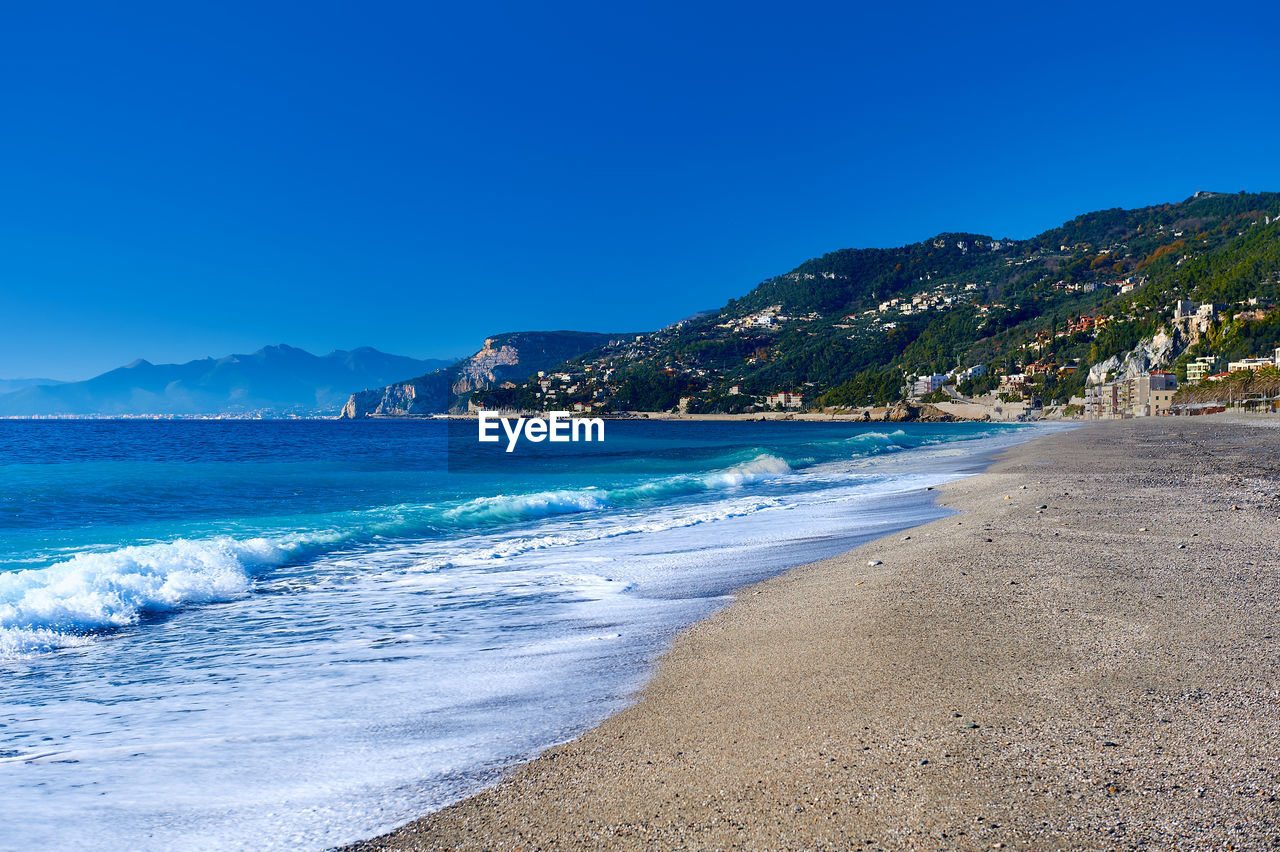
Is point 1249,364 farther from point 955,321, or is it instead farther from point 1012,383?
point 955,321

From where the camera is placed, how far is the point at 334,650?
5156 mm

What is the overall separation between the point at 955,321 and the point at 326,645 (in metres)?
161

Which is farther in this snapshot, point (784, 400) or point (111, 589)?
point (784, 400)

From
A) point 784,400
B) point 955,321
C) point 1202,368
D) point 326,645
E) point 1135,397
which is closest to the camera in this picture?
point 326,645

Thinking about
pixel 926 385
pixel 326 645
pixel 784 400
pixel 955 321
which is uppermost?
pixel 955 321

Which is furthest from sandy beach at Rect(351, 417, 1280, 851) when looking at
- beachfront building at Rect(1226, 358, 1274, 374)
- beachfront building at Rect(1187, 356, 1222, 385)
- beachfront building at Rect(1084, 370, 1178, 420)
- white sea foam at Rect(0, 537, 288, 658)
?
beachfront building at Rect(1187, 356, 1222, 385)

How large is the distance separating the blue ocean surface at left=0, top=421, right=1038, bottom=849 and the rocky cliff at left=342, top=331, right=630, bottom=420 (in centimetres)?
12869

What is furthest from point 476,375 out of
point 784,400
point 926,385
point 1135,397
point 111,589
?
point 111,589

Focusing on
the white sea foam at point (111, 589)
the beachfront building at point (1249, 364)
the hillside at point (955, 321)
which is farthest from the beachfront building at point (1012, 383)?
the white sea foam at point (111, 589)

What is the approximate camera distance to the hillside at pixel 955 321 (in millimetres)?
106500

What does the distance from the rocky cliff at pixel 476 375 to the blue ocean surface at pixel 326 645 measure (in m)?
129

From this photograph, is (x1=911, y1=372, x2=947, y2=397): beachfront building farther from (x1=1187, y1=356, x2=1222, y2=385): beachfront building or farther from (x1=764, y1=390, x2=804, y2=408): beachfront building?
(x1=1187, y1=356, x2=1222, y2=385): beachfront building

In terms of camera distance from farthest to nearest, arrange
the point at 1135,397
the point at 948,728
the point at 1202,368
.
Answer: the point at 1135,397, the point at 1202,368, the point at 948,728

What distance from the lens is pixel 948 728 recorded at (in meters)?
2.93
